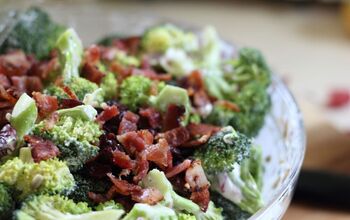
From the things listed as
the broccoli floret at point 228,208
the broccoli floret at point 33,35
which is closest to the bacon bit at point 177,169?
the broccoli floret at point 228,208

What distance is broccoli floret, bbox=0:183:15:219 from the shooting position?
0.95m

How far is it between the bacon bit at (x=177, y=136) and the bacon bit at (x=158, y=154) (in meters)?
0.06

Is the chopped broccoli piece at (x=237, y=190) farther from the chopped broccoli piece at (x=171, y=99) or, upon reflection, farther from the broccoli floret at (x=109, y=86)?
the broccoli floret at (x=109, y=86)

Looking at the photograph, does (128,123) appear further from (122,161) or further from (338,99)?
(338,99)

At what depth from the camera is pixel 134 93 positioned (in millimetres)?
1280

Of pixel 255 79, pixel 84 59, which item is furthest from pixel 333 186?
pixel 84 59

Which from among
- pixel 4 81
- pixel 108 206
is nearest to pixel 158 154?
pixel 108 206

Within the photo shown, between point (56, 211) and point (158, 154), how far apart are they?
0.22 meters

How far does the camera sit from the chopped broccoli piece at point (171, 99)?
4.13ft

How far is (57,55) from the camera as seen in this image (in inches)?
54.0

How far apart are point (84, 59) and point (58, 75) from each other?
0.07 metres

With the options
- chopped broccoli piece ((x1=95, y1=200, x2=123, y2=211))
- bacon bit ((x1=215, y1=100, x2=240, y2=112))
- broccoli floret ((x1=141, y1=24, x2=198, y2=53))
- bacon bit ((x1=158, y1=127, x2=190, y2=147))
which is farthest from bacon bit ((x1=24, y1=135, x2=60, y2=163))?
broccoli floret ((x1=141, y1=24, x2=198, y2=53))

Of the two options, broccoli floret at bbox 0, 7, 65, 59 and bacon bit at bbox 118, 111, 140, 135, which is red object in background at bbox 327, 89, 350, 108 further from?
bacon bit at bbox 118, 111, 140, 135

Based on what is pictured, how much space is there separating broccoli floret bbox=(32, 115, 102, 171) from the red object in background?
1417mm
